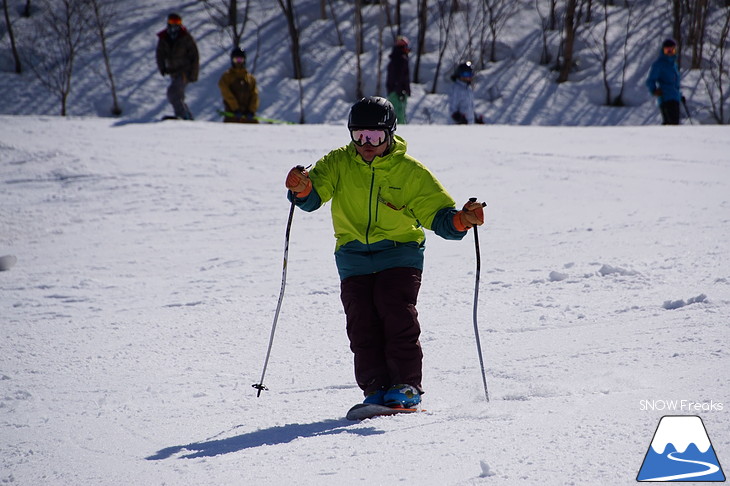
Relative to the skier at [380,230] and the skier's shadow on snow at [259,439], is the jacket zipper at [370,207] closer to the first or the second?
the skier at [380,230]

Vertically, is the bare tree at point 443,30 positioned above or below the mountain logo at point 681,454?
above

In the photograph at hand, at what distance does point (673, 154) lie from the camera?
10016mm

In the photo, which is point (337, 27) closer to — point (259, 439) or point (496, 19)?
point (496, 19)

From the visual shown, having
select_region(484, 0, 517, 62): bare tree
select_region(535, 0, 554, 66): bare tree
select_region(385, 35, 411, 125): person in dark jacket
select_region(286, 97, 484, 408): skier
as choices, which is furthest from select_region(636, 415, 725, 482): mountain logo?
select_region(535, 0, 554, 66): bare tree

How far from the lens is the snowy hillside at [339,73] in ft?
63.5

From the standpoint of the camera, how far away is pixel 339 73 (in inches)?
818

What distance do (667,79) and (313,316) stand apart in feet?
32.6

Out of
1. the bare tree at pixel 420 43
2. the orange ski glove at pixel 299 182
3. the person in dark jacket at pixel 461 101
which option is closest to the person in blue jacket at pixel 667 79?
the person in dark jacket at pixel 461 101

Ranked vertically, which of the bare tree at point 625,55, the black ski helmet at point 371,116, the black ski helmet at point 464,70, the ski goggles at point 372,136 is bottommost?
the ski goggles at point 372,136

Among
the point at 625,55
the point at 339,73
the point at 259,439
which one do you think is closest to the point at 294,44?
the point at 339,73

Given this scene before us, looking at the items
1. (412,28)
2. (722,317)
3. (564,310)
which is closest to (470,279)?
(564,310)

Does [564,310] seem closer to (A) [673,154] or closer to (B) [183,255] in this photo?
(B) [183,255]

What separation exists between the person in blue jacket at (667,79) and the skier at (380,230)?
10.4 m

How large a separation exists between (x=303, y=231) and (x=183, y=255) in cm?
128
